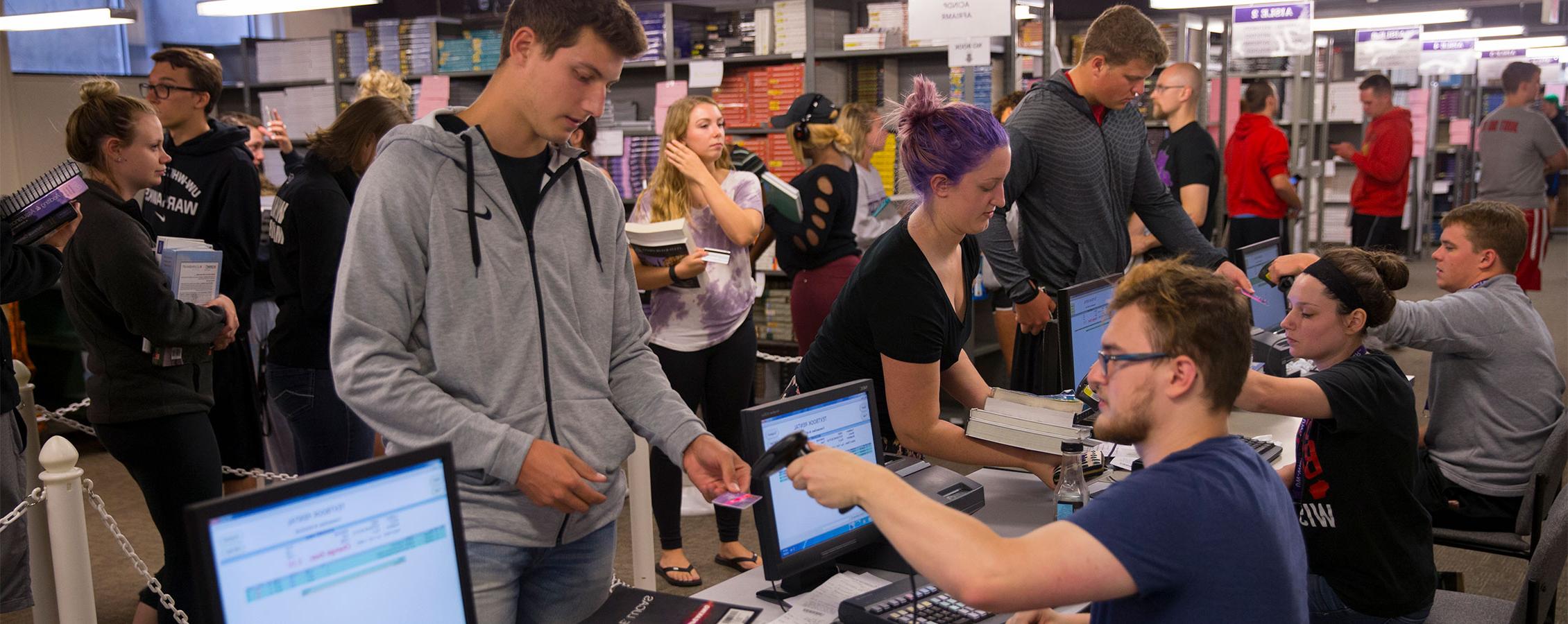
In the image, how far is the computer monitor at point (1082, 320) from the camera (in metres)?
2.83

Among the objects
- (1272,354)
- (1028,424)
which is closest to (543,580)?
(1028,424)

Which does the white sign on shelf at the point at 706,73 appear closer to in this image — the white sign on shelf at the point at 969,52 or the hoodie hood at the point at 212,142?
the white sign on shelf at the point at 969,52

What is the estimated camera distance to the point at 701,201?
161 inches

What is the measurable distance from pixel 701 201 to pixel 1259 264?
6.44ft

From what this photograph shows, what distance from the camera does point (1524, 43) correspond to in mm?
17078

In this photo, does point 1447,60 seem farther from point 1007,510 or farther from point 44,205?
point 44,205

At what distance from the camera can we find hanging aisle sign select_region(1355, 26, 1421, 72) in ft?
36.2

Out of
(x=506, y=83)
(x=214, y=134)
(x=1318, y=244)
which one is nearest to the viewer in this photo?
(x=506, y=83)

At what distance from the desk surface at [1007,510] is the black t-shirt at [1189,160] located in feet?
10.5

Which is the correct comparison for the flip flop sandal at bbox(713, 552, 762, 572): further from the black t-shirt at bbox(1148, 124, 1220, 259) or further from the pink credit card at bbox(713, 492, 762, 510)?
the black t-shirt at bbox(1148, 124, 1220, 259)

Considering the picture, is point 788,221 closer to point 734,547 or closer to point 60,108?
point 734,547

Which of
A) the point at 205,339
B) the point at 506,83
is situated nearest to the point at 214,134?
the point at 205,339

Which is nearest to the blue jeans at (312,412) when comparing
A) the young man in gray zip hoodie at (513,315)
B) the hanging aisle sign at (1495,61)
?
the young man in gray zip hoodie at (513,315)

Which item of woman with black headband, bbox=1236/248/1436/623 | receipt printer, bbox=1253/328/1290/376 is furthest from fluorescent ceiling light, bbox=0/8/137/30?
woman with black headband, bbox=1236/248/1436/623
